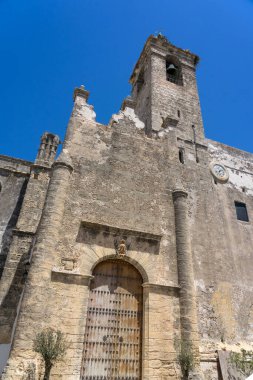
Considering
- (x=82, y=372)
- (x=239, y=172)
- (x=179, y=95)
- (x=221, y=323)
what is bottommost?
(x=82, y=372)

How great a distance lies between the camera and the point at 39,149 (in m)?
14.6

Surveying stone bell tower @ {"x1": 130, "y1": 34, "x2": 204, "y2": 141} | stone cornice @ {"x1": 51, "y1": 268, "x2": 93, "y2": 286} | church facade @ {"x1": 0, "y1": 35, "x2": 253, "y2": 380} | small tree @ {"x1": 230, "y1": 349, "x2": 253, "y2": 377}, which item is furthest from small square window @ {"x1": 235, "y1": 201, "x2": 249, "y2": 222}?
stone cornice @ {"x1": 51, "y1": 268, "x2": 93, "y2": 286}

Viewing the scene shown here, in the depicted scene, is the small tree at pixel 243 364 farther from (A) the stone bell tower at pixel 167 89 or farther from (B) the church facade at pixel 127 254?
(A) the stone bell tower at pixel 167 89

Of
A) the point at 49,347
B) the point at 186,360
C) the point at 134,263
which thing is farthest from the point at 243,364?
the point at 49,347

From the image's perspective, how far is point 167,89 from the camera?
15.7 meters

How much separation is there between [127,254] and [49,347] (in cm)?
330

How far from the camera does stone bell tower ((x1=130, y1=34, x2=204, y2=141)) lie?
14.1 m

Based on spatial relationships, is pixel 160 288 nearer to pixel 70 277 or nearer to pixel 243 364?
pixel 70 277

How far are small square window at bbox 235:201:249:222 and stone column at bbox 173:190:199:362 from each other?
4.30m

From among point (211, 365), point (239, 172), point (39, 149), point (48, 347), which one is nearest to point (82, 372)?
point (48, 347)

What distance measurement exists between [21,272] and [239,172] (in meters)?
11.0

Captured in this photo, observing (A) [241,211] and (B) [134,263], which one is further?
(A) [241,211]

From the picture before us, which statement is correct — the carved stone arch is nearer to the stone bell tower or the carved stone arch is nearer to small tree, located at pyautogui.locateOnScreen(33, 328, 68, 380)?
small tree, located at pyautogui.locateOnScreen(33, 328, 68, 380)

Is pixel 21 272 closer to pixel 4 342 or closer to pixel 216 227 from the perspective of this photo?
pixel 4 342
